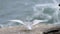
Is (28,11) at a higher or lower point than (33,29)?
higher

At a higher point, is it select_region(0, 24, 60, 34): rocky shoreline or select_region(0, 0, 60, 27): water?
select_region(0, 0, 60, 27): water

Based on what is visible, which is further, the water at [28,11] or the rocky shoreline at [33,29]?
the water at [28,11]

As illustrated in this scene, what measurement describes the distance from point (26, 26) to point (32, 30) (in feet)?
0.20

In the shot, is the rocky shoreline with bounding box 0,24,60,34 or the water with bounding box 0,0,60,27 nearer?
the rocky shoreline with bounding box 0,24,60,34

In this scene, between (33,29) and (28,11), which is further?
(28,11)

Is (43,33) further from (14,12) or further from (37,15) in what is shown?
(14,12)

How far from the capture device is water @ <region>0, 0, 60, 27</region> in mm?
1141

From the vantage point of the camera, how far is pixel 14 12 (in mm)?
1241

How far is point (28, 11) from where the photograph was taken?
1.24 meters

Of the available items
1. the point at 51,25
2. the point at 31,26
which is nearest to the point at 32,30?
the point at 31,26

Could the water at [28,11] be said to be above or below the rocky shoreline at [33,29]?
above

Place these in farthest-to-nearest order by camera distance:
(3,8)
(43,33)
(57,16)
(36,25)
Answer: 1. (3,8)
2. (57,16)
3. (36,25)
4. (43,33)

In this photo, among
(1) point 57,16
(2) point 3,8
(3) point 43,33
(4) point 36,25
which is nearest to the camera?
(3) point 43,33

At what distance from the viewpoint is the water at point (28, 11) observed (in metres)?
1.14
